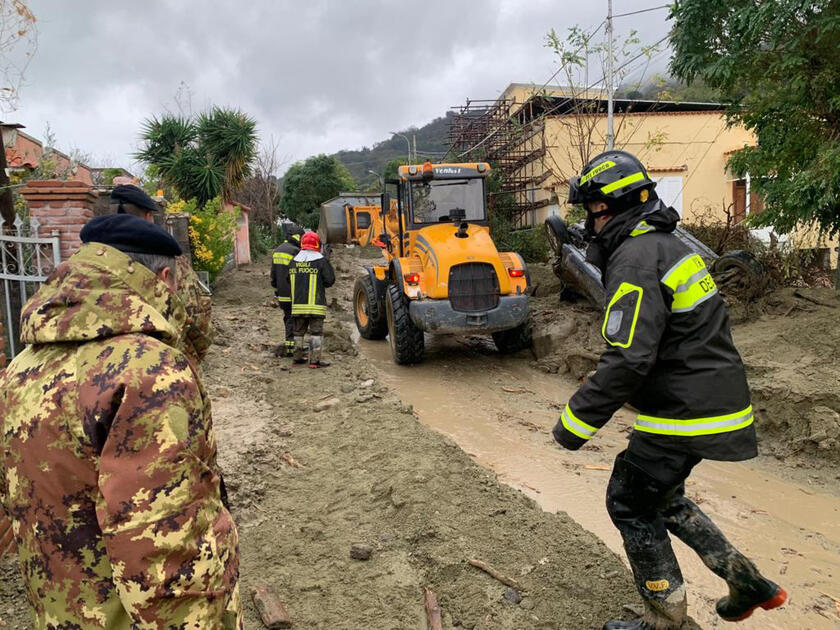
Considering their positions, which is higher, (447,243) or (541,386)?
(447,243)

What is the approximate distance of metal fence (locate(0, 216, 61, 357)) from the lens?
184 inches

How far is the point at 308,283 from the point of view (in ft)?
27.8

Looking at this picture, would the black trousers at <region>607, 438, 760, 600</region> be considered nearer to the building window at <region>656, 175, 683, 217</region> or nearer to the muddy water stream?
the muddy water stream

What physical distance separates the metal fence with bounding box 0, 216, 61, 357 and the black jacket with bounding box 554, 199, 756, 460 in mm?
4174

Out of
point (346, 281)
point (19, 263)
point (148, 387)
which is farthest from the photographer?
point (346, 281)

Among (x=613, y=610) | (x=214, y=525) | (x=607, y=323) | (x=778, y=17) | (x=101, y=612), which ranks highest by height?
(x=778, y=17)

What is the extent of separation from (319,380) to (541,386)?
2.80 metres

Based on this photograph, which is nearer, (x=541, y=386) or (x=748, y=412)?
(x=748, y=412)

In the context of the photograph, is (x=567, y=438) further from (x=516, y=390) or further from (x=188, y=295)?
(x=516, y=390)

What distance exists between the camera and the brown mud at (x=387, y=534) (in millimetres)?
3010

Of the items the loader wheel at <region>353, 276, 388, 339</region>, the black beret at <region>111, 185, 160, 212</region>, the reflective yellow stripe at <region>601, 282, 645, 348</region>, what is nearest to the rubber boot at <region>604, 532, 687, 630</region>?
the reflective yellow stripe at <region>601, 282, 645, 348</region>

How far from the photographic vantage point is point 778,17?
661 cm

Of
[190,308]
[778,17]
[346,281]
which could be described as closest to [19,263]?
[190,308]

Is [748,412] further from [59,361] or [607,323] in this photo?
[59,361]
